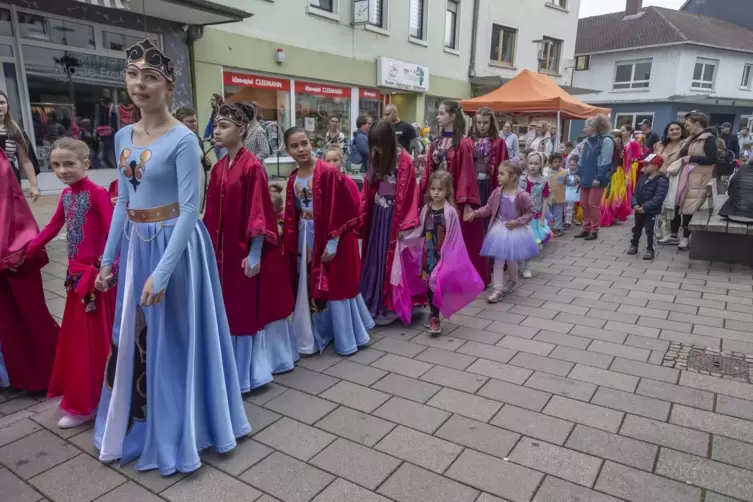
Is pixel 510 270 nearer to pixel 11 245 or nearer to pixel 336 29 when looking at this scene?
pixel 11 245

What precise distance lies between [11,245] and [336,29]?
502 inches

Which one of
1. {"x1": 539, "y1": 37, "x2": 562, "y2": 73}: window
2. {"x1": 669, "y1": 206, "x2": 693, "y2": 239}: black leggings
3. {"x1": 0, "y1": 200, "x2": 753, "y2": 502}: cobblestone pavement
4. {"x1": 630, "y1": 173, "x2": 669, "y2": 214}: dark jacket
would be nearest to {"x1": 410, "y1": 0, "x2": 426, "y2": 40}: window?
{"x1": 539, "y1": 37, "x2": 562, "y2": 73}: window

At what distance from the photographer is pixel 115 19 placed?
9602 millimetres

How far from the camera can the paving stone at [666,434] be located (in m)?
2.96

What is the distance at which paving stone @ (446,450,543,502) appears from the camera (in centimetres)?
257

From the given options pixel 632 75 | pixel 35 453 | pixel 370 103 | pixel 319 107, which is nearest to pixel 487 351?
pixel 35 453

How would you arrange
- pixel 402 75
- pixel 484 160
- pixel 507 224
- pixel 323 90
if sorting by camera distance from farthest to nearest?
pixel 402 75, pixel 323 90, pixel 484 160, pixel 507 224

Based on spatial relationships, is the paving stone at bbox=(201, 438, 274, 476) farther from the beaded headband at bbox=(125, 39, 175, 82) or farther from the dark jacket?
the dark jacket

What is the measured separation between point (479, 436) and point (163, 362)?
184cm

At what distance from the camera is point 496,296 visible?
18.5ft

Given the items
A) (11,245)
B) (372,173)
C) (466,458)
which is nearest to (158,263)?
(11,245)

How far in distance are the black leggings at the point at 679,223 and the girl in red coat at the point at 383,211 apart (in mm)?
5635

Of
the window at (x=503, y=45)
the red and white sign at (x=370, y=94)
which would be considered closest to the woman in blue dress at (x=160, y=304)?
the red and white sign at (x=370, y=94)

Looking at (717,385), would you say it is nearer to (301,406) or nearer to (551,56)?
(301,406)
